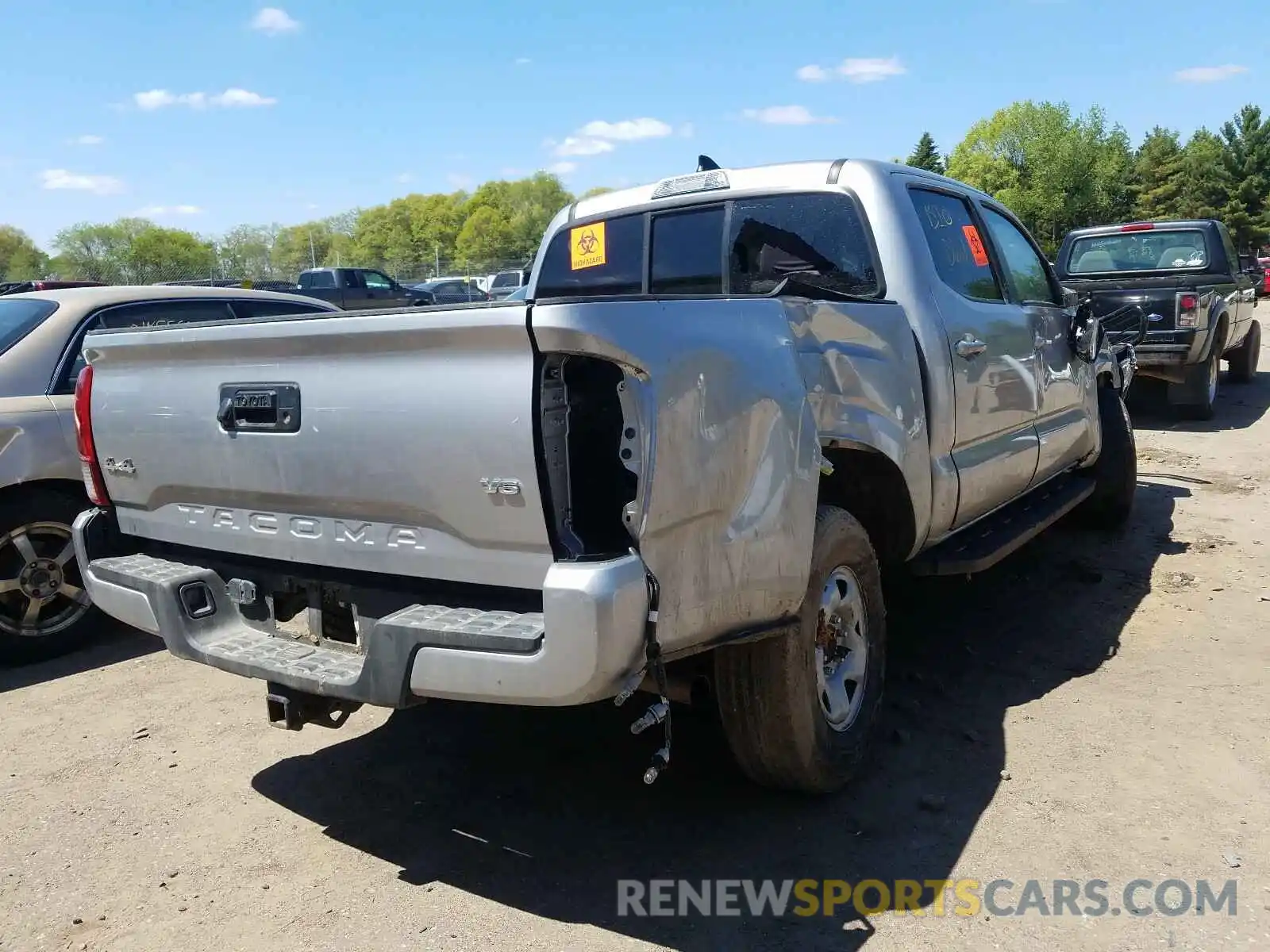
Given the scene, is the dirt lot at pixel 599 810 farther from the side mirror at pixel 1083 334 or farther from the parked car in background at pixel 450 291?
the parked car in background at pixel 450 291

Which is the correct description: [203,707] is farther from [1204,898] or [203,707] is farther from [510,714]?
[1204,898]

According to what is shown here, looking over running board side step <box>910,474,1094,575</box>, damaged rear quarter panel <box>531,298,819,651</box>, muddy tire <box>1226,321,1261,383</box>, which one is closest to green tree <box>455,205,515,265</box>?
muddy tire <box>1226,321,1261,383</box>

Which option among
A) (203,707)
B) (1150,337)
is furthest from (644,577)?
(1150,337)

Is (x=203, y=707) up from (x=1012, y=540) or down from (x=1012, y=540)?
down

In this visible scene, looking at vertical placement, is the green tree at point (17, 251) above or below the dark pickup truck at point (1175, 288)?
above

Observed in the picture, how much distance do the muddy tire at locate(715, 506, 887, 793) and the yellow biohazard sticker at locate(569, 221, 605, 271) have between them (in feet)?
6.48

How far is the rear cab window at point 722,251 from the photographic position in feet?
13.0

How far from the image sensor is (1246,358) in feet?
43.7

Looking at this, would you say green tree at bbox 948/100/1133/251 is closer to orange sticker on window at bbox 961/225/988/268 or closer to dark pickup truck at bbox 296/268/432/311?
dark pickup truck at bbox 296/268/432/311

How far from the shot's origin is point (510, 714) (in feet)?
13.3

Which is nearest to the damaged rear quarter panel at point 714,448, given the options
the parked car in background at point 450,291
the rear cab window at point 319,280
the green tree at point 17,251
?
the rear cab window at point 319,280

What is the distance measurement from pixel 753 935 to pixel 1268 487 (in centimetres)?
668

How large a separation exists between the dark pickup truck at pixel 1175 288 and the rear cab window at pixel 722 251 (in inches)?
260

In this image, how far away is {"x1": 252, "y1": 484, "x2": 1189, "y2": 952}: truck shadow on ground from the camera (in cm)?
287
